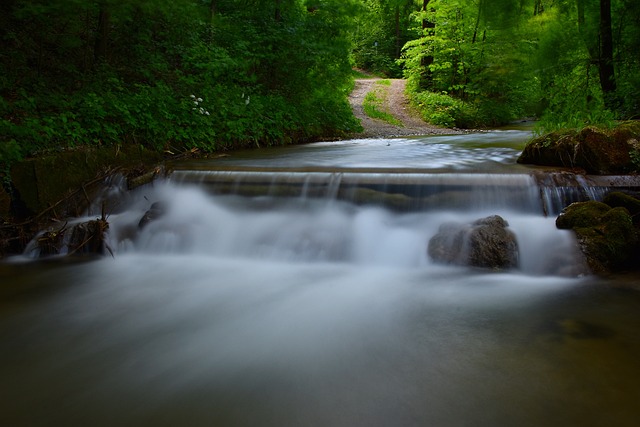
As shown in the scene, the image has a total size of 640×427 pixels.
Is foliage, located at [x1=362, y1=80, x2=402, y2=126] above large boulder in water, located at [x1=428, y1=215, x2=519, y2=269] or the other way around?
above

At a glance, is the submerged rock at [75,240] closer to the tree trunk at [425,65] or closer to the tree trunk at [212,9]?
the tree trunk at [212,9]

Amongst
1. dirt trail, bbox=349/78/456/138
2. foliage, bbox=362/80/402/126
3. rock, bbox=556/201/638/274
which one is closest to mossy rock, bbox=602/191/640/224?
rock, bbox=556/201/638/274

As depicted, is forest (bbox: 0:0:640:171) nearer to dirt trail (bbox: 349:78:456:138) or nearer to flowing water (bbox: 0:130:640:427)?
flowing water (bbox: 0:130:640:427)

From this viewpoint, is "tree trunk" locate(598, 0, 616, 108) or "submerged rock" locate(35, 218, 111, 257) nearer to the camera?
"submerged rock" locate(35, 218, 111, 257)

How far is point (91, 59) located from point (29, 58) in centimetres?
110

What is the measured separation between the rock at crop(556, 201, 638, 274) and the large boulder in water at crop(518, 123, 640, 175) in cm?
92

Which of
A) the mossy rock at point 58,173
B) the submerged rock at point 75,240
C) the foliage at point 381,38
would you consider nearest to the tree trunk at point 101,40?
the mossy rock at point 58,173

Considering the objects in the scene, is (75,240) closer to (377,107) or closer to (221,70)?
(221,70)

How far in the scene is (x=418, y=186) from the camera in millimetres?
5746

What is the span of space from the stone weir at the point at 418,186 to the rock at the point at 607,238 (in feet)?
1.81

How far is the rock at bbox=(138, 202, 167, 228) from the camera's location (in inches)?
231

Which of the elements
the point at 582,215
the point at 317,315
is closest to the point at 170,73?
the point at 317,315

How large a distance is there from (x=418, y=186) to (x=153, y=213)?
3506mm

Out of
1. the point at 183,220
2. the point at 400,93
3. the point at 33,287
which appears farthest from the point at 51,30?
the point at 400,93
